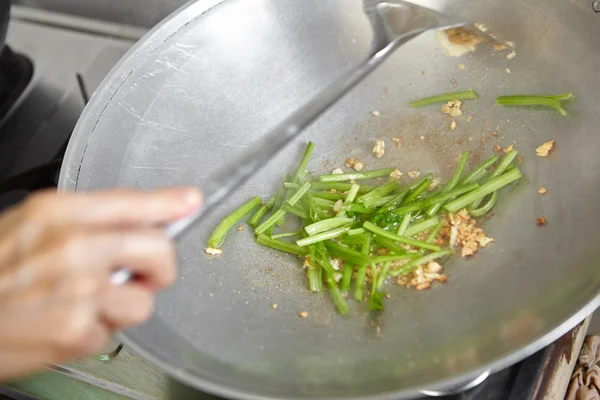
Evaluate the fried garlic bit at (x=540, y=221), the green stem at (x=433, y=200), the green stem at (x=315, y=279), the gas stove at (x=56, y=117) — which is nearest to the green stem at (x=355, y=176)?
the green stem at (x=433, y=200)

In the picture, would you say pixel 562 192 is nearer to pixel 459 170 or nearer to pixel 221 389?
pixel 459 170

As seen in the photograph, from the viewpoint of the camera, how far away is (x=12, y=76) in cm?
186

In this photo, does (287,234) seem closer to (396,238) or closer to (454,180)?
(396,238)

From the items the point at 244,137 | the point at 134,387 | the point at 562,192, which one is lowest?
the point at 562,192

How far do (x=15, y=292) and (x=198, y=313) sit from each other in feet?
1.75

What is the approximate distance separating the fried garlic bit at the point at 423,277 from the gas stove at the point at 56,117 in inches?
9.1

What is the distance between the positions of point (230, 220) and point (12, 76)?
3.29 feet

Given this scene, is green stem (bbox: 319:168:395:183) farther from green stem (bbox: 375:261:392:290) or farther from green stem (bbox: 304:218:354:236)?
green stem (bbox: 375:261:392:290)

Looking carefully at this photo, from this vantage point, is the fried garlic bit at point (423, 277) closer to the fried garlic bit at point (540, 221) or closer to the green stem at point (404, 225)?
the green stem at point (404, 225)


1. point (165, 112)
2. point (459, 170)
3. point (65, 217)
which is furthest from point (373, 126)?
point (65, 217)

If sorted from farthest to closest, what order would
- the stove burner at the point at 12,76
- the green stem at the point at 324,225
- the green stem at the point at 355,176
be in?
the stove burner at the point at 12,76 → the green stem at the point at 355,176 → the green stem at the point at 324,225

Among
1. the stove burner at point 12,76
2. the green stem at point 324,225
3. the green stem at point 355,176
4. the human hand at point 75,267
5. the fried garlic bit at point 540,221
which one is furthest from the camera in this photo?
the stove burner at point 12,76

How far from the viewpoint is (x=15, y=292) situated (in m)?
0.61

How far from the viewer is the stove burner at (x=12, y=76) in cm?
181
